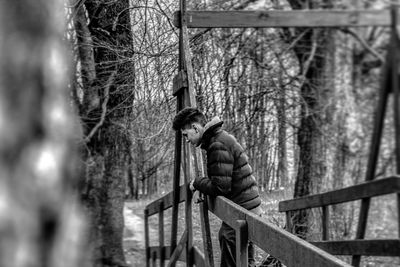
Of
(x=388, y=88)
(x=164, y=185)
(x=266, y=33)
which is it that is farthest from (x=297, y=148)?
(x=388, y=88)

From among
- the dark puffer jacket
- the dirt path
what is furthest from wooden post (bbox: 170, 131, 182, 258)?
the dirt path

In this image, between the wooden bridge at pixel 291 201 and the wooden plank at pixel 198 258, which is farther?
the wooden plank at pixel 198 258

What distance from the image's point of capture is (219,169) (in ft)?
11.9

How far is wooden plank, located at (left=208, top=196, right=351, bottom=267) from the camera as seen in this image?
2045 mm

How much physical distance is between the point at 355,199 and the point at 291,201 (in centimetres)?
124

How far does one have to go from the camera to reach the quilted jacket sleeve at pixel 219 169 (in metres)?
3.62

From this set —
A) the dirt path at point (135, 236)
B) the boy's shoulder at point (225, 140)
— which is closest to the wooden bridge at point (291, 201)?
the boy's shoulder at point (225, 140)

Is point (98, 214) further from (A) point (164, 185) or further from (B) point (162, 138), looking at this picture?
(B) point (162, 138)

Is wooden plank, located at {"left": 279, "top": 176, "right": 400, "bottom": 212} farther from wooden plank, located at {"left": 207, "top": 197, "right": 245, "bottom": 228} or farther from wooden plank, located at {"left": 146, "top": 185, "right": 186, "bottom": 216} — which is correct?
wooden plank, located at {"left": 146, "top": 185, "right": 186, "bottom": 216}

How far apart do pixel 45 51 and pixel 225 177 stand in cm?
311

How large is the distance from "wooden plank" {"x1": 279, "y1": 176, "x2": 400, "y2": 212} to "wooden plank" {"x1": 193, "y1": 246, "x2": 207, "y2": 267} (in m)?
0.78

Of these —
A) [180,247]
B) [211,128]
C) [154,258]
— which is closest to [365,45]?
[211,128]

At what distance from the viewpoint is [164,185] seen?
8.85 meters

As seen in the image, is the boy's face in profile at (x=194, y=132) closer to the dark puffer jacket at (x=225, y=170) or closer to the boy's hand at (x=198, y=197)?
the dark puffer jacket at (x=225, y=170)
